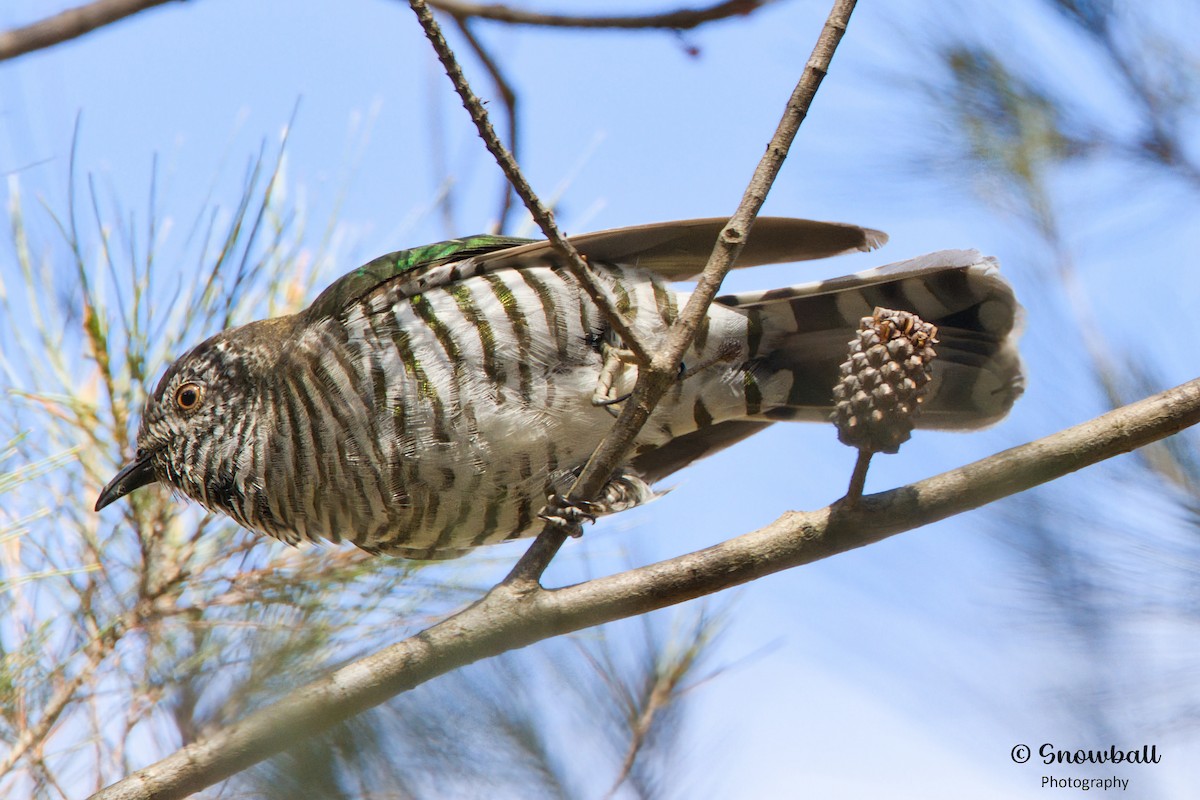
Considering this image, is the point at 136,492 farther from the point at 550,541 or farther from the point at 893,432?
the point at 893,432

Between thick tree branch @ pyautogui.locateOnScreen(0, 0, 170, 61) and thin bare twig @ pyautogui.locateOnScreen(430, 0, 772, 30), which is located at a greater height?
thin bare twig @ pyautogui.locateOnScreen(430, 0, 772, 30)

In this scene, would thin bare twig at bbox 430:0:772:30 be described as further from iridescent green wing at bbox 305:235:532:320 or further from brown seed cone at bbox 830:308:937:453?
brown seed cone at bbox 830:308:937:453

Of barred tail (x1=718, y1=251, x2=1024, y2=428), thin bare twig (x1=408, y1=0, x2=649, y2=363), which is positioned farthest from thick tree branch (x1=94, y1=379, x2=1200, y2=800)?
barred tail (x1=718, y1=251, x2=1024, y2=428)

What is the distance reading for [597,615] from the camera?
2.14m

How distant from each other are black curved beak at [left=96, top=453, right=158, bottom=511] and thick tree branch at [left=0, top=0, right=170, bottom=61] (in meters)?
1.32

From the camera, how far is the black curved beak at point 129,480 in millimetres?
3213

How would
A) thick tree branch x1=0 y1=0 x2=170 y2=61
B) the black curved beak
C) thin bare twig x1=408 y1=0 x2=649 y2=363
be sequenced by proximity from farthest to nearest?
1. the black curved beak
2. thick tree branch x1=0 y1=0 x2=170 y2=61
3. thin bare twig x1=408 y1=0 x2=649 y2=363

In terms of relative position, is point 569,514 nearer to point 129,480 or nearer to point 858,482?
point 858,482

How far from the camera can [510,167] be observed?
6.38 feet

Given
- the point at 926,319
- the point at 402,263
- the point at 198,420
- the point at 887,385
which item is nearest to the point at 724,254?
the point at 887,385

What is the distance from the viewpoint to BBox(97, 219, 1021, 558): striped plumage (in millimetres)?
2906

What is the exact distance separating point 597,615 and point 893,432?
616 millimetres

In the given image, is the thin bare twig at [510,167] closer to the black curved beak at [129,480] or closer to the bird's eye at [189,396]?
the bird's eye at [189,396]

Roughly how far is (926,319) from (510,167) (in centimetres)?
147
